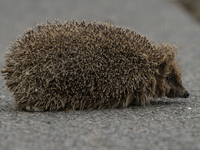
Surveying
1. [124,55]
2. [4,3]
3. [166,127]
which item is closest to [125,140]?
[166,127]

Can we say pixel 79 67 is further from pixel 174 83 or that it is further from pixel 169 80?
pixel 174 83

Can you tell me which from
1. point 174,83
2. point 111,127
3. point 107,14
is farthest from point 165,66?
point 107,14

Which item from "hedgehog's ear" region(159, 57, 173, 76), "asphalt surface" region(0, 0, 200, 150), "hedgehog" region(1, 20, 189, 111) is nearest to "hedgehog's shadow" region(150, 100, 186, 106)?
"asphalt surface" region(0, 0, 200, 150)

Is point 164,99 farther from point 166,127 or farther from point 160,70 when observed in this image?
point 166,127

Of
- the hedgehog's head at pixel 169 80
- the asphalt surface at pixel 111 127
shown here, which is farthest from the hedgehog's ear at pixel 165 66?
the asphalt surface at pixel 111 127

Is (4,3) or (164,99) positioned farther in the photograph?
(4,3)

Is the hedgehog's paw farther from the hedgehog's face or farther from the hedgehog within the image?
the hedgehog's face

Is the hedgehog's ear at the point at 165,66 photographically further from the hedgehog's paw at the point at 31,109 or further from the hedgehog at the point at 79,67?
the hedgehog's paw at the point at 31,109
